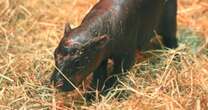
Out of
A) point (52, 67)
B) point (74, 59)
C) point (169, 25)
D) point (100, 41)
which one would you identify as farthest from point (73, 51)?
point (169, 25)

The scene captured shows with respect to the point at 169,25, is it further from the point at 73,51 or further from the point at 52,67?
the point at 73,51

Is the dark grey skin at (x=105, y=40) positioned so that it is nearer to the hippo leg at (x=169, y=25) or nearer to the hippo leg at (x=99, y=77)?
the hippo leg at (x=99, y=77)

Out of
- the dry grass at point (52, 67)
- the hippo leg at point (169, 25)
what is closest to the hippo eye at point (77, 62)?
the dry grass at point (52, 67)

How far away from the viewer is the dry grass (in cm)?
413

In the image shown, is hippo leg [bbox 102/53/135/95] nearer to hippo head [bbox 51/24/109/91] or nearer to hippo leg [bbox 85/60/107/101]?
hippo leg [bbox 85/60/107/101]

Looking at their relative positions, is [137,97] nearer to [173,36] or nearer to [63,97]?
[63,97]

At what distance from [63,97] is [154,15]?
3.25ft

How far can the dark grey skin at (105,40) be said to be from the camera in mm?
3957

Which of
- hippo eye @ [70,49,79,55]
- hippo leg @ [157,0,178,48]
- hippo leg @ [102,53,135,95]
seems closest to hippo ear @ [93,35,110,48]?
hippo eye @ [70,49,79,55]

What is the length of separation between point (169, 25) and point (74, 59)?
1.36 meters

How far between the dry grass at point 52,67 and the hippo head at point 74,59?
20 centimetres

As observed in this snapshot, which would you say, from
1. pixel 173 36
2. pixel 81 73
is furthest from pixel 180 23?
pixel 81 73

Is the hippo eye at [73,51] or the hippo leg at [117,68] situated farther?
the hippo leg at [117,68]

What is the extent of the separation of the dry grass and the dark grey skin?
6.4 inches
